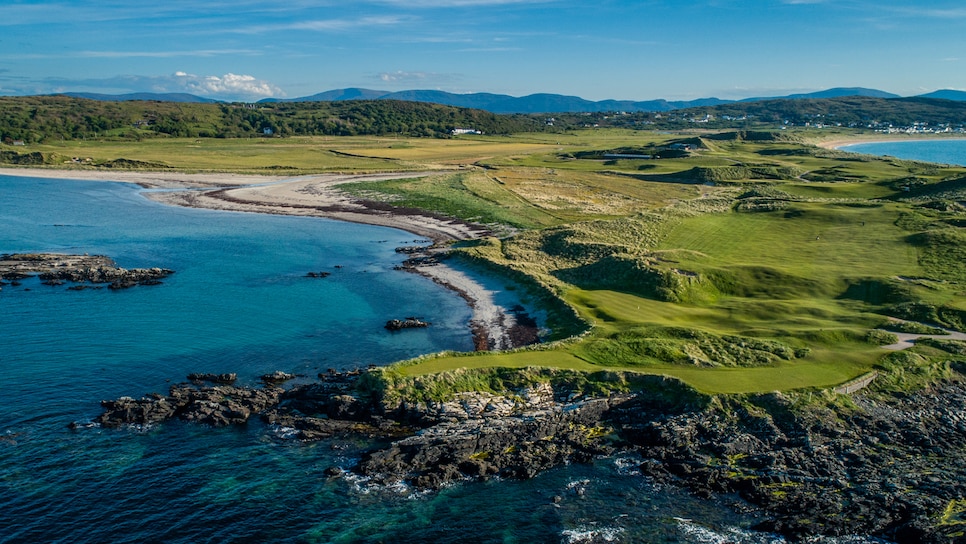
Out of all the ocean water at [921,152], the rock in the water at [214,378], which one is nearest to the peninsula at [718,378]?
the rock in the water at [214,378]

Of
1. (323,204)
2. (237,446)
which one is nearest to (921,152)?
(323,204)

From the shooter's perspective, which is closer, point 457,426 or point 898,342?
point 457,426

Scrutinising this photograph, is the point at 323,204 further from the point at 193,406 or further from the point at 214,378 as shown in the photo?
the point at 193,406

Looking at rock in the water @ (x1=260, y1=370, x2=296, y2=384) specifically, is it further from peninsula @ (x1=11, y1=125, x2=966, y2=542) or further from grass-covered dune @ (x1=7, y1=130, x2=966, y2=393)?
grass-covered dune @ (x1=7, y1=130, x2=966, y2=393)

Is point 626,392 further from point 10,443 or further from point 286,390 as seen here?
point 10,443

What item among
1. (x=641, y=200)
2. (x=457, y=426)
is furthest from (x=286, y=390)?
(x=641, y=200)
